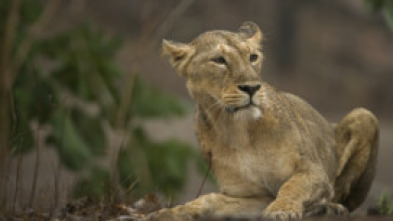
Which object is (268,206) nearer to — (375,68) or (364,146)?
(364,146)

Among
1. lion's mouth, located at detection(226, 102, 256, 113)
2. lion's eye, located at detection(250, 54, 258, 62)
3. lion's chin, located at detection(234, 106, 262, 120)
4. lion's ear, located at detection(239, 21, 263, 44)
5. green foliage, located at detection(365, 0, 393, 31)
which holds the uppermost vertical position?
green foliage, located at detection(365, 0, 393, 31)

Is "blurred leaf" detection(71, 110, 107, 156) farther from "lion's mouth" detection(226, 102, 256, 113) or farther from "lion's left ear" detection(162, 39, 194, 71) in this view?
"lion's mouth" detection(226, 102, 256, 113)

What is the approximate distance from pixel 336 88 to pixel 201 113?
13.0 meters

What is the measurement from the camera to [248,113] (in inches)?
219

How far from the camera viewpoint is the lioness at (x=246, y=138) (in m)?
5.58

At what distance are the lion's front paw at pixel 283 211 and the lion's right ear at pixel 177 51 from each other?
117 centimetres

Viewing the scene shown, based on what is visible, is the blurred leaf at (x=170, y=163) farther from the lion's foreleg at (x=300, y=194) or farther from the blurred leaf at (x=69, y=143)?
the lion's foreleg at (x=300, y=194)

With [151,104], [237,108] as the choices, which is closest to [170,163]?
[151,104]

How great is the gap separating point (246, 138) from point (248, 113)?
31cm

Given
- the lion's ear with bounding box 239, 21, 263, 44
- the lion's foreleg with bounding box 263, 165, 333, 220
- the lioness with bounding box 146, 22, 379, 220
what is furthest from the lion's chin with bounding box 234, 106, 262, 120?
the lion's ear with bounding box 239, 21, 263, 44

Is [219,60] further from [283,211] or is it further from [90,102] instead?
[90,102]

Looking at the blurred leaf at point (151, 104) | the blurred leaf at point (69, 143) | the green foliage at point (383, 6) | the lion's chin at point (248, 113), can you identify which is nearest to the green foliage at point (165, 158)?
the blurred leaf at point (151, 104)

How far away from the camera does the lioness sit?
5.58m

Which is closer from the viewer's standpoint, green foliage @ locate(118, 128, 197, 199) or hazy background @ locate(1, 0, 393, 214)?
green foliage @ locate(118, 128, 197, 199)
